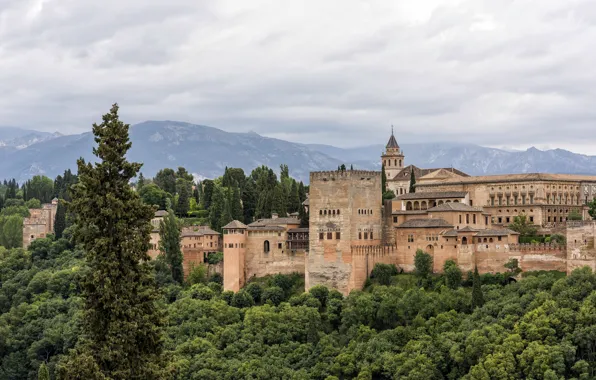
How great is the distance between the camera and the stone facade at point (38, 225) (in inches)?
3590

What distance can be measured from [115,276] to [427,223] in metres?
41.4

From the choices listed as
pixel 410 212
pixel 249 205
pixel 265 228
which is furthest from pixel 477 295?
pixel 249 205

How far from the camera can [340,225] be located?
207 ft

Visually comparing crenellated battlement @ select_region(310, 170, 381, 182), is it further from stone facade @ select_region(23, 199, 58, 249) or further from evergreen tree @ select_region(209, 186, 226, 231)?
stone facade @ select_region(23, 199, 58, 249)

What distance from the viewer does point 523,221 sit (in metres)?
67.9

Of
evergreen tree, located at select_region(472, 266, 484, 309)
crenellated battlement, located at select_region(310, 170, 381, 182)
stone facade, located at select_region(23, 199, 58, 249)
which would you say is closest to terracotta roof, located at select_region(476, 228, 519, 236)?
evergreen tree, located at select_region(472, 266, 484, 309)

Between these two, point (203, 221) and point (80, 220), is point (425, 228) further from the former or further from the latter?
point (80, 220)

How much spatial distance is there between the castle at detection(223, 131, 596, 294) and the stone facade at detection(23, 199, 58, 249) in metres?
30.1

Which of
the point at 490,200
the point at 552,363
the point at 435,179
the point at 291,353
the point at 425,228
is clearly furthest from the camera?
the point at 435,179

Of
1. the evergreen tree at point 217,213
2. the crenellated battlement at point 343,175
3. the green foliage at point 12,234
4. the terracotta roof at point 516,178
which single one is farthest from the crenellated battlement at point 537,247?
the green foliage at point 12,234

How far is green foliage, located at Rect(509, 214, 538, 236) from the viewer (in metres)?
66.7

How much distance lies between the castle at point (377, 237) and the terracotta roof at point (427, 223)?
65mm

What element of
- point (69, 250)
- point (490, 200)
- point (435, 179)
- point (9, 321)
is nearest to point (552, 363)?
point (490, 200)

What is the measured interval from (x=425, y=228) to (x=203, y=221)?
2826 cm
